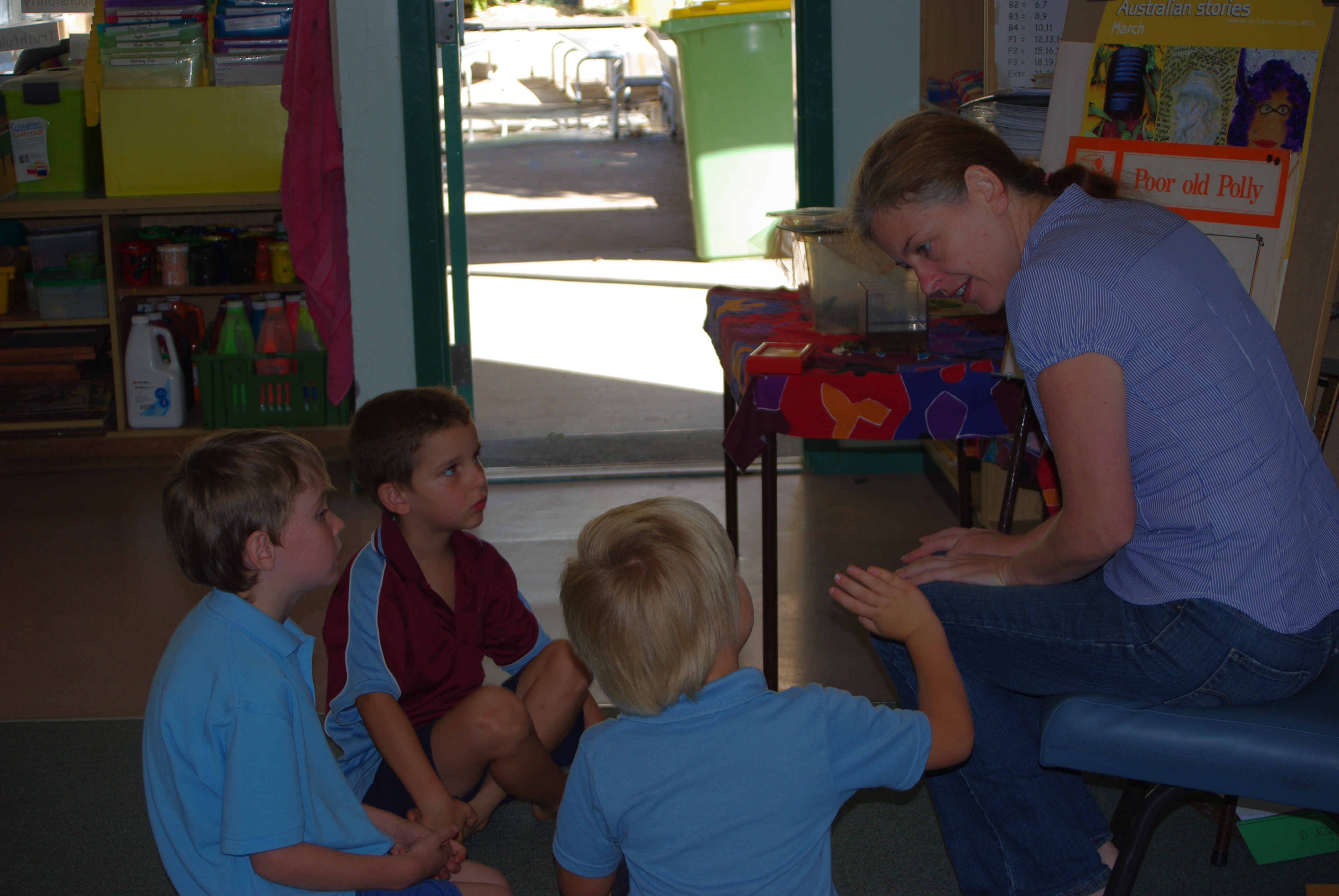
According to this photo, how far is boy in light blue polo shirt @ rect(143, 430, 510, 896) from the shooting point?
127 cm

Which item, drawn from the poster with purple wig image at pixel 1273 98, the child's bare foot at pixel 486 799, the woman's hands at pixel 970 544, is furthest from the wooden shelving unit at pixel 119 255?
the poster with purple wig image at pixel 1273 98

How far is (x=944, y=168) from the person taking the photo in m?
1.56

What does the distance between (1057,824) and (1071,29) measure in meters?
1.38

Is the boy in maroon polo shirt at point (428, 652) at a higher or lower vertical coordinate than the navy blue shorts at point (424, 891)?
higher

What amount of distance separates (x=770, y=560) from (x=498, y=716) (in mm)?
656

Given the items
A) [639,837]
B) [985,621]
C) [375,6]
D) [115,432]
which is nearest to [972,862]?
[985,621]

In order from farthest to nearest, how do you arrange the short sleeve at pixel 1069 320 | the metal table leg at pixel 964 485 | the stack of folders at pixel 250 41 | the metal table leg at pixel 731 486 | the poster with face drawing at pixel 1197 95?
the stack of folders at pixel 250 41, the metal table leg at pixel 964 485, the metal table leg at pixel 731 486, the poster with face drawing at pixel 1197 95, the short sleeve at pixel 1069 320

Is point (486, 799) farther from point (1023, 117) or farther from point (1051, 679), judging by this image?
point (1023, 117)

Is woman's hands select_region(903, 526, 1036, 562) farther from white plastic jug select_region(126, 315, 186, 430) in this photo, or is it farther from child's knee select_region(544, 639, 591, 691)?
white plastic jug select_region(126, 315, 186, 430)

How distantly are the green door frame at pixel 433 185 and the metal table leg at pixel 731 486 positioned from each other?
110 centimetres

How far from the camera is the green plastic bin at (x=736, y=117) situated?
265 inches

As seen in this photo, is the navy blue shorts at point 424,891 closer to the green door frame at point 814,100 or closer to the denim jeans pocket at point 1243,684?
the denim jeans pocket at point 1243,684

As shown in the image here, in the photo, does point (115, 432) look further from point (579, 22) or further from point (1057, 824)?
point (579, 22)

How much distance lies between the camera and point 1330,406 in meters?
2.17
